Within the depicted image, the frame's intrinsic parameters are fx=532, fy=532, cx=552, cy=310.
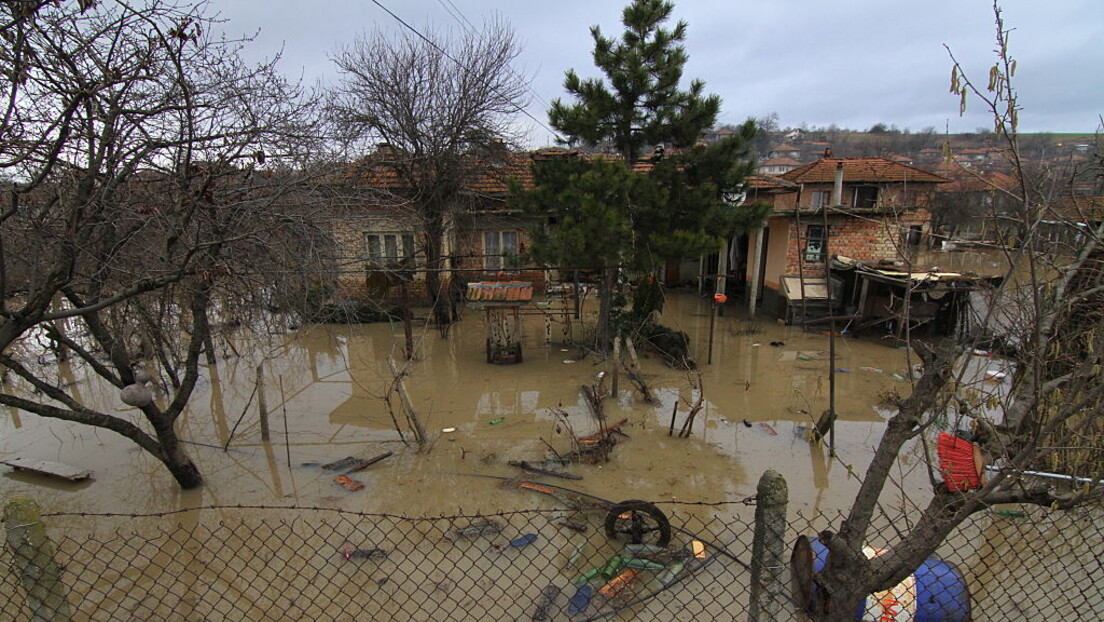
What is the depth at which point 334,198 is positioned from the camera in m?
4.94

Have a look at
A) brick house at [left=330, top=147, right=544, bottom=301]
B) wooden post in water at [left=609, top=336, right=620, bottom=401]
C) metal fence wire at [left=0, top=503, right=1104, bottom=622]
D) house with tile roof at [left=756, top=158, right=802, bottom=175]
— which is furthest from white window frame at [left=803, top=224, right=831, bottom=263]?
house with tile roof at [left=756, top=158, right=802, bottom=175]

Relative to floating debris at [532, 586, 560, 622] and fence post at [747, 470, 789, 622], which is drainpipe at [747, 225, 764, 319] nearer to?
floating debris at [532, 586, 560, 622]

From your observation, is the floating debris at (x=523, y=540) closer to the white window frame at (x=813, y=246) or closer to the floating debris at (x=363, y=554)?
the floating debris at (x=363, y=554)

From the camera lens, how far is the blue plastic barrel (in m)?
3.21

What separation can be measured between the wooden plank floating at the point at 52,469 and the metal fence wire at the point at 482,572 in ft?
3.28

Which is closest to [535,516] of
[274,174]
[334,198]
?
[334,198]

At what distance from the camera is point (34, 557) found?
7.62 ft

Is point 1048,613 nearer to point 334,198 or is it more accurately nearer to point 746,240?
point 334,198

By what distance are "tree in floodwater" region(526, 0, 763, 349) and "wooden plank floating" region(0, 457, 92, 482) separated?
6755 millimetres

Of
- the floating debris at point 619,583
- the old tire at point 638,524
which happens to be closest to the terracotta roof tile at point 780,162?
the old tire at point 638,524

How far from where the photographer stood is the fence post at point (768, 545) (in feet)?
6.82

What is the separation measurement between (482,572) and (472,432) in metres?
3.15

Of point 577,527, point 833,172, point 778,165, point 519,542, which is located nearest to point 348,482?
point 519,542

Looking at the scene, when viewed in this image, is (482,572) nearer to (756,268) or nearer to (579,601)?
(579,601)
